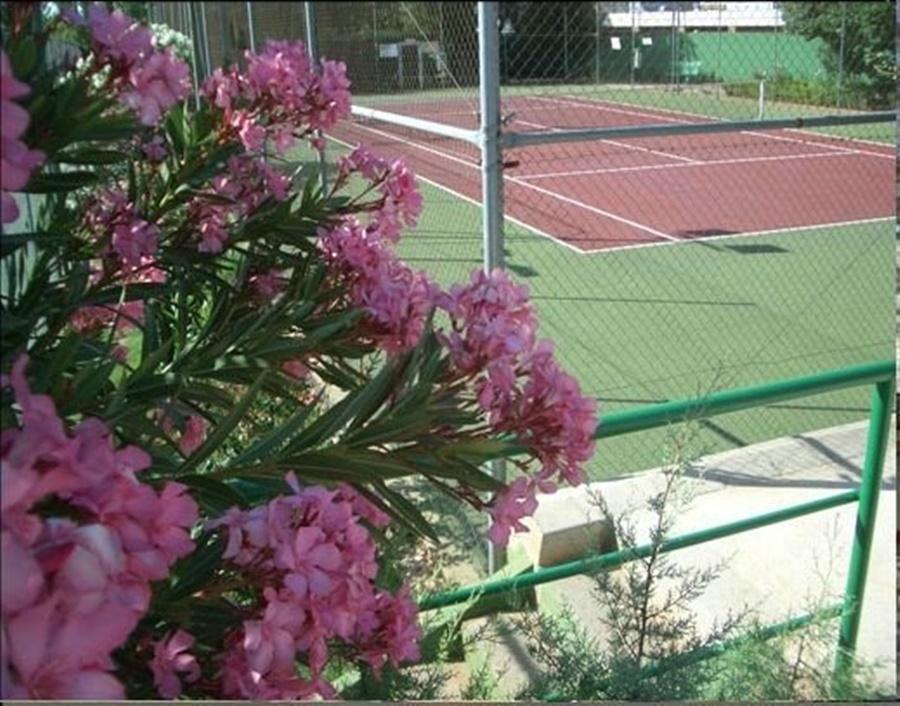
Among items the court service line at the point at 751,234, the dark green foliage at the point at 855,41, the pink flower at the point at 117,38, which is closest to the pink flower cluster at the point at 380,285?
the pink flower at the point at 117,38

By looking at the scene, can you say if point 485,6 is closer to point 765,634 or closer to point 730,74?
point 765,634

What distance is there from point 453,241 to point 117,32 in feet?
10.1

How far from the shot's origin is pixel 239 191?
177 centimetres

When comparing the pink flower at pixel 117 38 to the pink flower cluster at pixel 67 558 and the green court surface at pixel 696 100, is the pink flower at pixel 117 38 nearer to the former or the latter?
the pink flower cluster at pixel 67 558

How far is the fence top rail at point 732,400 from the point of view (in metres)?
2.02

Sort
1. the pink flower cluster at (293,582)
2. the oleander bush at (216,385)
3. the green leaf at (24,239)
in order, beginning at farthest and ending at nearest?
the green leaf at (24,239)
the pink flower cluster at (293,582)
the oleander bush at (216,385)

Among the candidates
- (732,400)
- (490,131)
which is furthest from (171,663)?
(490,131)

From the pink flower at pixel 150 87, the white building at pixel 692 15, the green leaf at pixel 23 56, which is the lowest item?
the pink flower at pixel 150 87

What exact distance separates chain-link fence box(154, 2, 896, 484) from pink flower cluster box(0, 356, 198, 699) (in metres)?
1.84

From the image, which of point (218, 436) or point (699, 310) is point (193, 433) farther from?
point (699, 310)

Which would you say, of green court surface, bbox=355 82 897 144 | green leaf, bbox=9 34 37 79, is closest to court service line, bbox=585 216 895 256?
green court surface, bbox=355 82 897 144

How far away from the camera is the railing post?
8.00 ft

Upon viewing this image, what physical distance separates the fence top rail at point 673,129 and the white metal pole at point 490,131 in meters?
0.05

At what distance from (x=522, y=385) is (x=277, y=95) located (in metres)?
0.87
